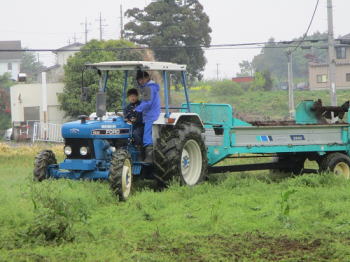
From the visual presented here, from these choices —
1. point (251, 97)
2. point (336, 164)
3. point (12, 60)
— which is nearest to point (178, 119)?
point (336, 164)

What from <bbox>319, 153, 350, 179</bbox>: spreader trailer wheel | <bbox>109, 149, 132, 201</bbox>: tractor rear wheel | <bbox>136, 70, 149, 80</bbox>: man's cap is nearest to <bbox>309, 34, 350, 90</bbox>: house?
<bbox>319, 153, 350, 179</bbox>: spreader trailer wheel

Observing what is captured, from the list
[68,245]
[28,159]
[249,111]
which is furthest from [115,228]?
[249,111]

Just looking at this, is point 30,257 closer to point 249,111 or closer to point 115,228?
point 115,228

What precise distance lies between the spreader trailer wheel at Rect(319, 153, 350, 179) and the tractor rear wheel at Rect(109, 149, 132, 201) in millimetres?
5179

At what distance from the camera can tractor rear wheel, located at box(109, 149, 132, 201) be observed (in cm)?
1141

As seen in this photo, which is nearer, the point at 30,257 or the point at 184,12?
the point at 30,257

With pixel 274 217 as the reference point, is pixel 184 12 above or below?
above

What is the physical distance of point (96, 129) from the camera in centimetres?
1241

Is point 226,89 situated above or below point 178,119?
above

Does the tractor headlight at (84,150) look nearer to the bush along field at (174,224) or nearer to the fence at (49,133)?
the bush along field at (174,224)

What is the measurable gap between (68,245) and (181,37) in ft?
166

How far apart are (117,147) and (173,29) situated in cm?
4427

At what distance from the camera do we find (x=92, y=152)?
12367 millimetres

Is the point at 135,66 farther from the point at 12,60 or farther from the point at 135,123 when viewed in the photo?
the point at 12,60
